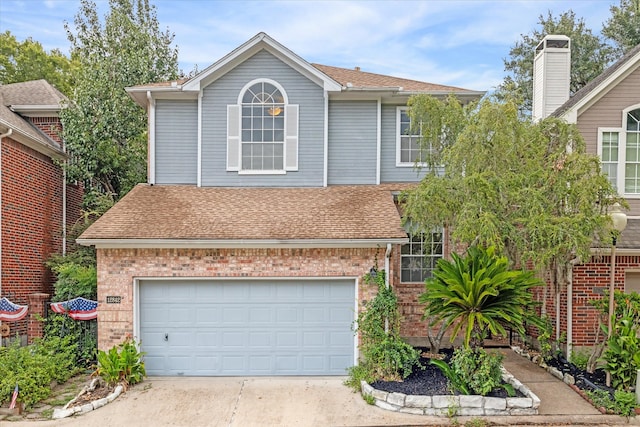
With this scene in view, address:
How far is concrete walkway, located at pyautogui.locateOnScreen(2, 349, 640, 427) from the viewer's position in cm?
744

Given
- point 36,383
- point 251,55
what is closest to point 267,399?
point 36,383

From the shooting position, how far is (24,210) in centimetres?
1197

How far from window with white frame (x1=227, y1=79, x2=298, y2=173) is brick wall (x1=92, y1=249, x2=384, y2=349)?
287 cm

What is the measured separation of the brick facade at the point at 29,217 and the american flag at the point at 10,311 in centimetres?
62

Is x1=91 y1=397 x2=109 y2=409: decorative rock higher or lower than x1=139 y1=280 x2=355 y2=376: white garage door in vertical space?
lower

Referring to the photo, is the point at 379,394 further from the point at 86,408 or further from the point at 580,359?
the point at 86,408

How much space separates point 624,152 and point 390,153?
5347 millimetres

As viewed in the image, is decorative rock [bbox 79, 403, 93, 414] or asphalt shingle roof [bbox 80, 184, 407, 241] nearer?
decorative rock [bbox 79, 403, 93, 414]

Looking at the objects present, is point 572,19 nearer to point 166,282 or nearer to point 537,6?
point 537,6

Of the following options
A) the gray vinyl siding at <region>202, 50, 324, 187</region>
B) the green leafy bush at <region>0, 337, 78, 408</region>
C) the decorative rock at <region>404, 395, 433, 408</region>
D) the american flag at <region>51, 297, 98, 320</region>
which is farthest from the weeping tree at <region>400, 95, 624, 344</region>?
the green leafy bush at <region>0, 337, 78, 408</region>

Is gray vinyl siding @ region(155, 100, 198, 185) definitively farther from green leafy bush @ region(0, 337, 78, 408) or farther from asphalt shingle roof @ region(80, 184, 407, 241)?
green leafy bush @ region(0, 337, 78, 408)

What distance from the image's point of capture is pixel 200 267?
31.5 feet

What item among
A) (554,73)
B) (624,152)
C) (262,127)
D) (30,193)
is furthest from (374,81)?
(30,193)

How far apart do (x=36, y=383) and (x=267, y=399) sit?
409cm
